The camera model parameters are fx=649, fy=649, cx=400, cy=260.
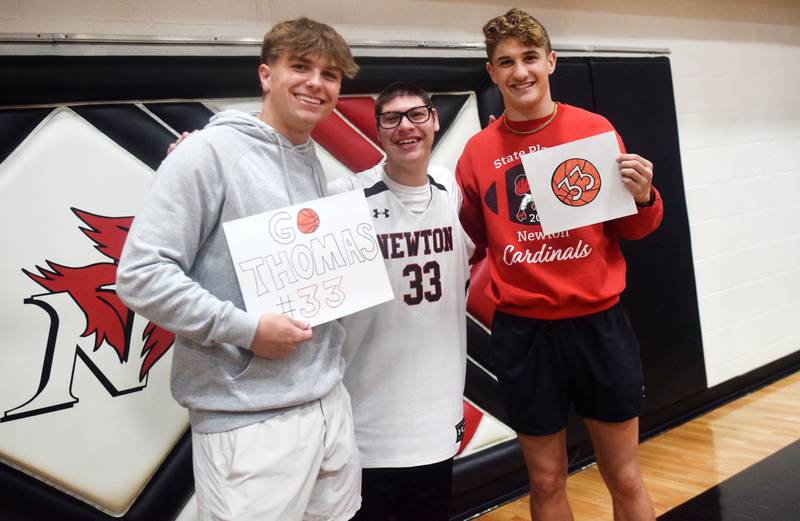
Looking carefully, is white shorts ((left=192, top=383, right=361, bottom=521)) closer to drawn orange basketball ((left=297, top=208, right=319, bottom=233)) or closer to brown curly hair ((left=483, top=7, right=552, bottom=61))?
drawn orange basketball ((left=297, top=208, right=319, bottom=233))

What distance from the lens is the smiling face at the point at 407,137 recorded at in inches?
61.0

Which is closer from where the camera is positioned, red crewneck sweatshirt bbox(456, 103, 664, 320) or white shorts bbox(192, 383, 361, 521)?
white shorts bbox(192, 383, 361, 521)

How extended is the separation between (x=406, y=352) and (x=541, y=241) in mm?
446

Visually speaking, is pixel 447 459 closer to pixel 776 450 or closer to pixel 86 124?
pixel 86 124

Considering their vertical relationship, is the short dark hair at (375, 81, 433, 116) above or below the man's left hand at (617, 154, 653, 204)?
above

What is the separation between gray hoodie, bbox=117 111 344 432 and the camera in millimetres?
1154

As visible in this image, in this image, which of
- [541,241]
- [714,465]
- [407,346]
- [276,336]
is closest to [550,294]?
[541,241]

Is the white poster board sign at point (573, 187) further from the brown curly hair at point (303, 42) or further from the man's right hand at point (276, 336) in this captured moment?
the man's right hand at point (276, 336)

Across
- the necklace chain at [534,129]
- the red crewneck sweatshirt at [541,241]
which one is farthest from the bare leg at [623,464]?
the necklace chain at [534,129]

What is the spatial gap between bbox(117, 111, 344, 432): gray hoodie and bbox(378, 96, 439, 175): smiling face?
11.6 inches

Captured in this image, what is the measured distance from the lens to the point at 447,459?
1.61 m

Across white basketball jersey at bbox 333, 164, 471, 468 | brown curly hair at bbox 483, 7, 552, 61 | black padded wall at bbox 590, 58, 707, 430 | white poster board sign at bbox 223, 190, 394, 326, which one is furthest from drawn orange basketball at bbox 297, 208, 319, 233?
black padded wall at bbox 590, 58, 707, 430

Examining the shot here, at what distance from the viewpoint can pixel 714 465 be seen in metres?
2.76

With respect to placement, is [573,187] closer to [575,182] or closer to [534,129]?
[575,182]
